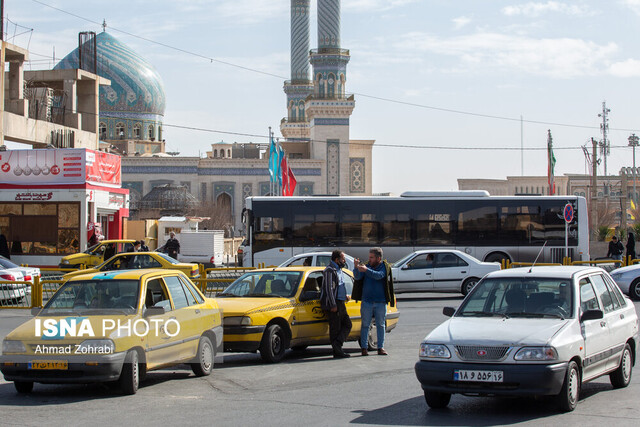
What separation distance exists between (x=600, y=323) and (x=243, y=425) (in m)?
3.80

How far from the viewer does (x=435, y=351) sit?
841cm

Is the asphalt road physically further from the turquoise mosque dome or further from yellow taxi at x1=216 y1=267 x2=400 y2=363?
the turquoise mosque dome

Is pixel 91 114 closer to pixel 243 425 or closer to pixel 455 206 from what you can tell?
pixel 455 206

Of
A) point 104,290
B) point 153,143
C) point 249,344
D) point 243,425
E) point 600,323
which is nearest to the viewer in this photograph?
point 243,425

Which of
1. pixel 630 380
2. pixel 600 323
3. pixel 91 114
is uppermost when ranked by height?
pixel 91 114

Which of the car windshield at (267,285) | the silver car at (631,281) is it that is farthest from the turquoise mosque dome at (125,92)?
the car windshield at (267,285)

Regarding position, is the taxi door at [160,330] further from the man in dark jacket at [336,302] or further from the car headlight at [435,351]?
the car headlight at [435,351]

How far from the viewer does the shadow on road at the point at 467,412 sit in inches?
317

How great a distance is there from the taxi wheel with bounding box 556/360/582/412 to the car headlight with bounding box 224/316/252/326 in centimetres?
450

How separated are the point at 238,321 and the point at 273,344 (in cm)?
67

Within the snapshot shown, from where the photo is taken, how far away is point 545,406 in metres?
8.68

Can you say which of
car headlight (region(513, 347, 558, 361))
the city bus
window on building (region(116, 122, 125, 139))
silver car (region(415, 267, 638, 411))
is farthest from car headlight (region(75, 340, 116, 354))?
window on building (region(116, 122, 125, 139))

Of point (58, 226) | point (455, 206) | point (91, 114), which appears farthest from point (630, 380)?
point (91, 114)

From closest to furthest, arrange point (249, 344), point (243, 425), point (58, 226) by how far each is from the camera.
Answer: point (243, 425)
point (249, 344)
point (58, 226)
